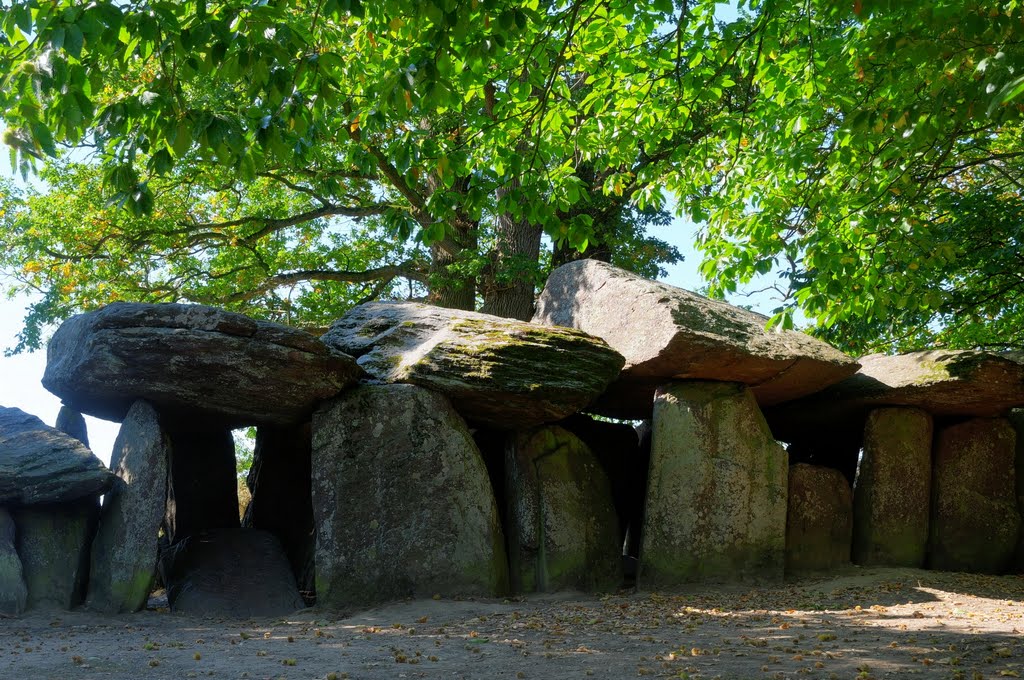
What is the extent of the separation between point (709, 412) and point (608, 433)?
2359 millimetres

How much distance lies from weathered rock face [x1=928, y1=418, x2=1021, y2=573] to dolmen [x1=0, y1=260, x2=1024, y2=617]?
0.08ft

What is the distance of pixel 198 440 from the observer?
11.5m

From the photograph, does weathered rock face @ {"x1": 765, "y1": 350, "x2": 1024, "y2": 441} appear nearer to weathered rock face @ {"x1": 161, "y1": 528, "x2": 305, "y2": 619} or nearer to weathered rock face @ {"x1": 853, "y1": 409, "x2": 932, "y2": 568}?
weathered rock face @ {"x1": 853, "y1": 409, "x2": 932, "y2": 568}

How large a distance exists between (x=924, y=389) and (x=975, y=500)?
1.55 metres

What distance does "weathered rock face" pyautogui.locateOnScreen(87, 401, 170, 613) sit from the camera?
874cm

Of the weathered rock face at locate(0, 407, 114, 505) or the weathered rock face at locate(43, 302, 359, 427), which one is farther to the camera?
the weathered rock face at locate(43, 302, 359, 427)

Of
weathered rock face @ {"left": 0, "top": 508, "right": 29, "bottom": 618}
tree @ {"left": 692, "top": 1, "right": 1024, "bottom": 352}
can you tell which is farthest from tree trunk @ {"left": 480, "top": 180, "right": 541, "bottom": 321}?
weathered rock face @ {"left": 0, "top": 508, "right": 29, "bottom": 618}

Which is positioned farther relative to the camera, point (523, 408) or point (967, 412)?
point (967, 412)

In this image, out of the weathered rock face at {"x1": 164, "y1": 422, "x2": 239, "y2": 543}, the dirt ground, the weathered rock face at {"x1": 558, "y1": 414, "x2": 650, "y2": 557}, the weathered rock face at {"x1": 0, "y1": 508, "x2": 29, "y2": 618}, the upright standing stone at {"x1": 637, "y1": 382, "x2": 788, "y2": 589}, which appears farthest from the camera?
the weathered rock face at {"x1": 558, "y1": 414, "x2": 650, "y2": 557}

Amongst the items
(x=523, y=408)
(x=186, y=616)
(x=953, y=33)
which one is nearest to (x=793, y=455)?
(x=523, y=408)

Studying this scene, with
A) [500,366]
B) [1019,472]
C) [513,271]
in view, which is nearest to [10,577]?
[500,366]

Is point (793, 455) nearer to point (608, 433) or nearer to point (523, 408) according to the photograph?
point (608, 433)

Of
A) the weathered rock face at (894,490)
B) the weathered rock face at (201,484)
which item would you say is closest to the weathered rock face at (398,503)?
the weathered rock face at (201,484)

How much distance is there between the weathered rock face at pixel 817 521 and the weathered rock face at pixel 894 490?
0.22m
